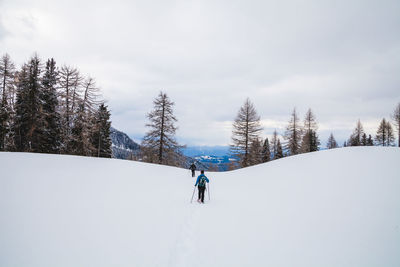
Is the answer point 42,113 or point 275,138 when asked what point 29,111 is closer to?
point 42,113

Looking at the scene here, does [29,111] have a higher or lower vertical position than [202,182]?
higher

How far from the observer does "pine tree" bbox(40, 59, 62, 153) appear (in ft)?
69.3

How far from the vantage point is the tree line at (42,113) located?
19.6 m

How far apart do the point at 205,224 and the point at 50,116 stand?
85.5 feet

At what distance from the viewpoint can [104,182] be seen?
10.2 meters

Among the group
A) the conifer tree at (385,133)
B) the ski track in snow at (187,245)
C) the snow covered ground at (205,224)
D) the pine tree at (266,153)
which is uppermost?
the conifer tree at (385,133)

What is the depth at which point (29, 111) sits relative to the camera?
776 inches

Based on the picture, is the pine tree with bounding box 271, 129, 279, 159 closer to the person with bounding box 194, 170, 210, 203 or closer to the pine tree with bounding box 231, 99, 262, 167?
the pine tree with bounding box 231, 99, 262, 167

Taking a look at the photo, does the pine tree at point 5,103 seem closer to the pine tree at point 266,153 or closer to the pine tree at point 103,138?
the pine tree at point 103,138

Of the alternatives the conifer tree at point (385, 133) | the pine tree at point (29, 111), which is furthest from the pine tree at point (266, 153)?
the pine tree at point (29, 111)

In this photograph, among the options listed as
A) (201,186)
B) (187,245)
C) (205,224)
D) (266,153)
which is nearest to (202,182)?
(201,186)

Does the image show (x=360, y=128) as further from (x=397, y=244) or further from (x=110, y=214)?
(x=110, y=214)

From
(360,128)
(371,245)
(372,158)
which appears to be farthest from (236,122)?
(360,128)

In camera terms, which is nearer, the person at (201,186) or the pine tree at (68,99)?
the person at (201,186)
